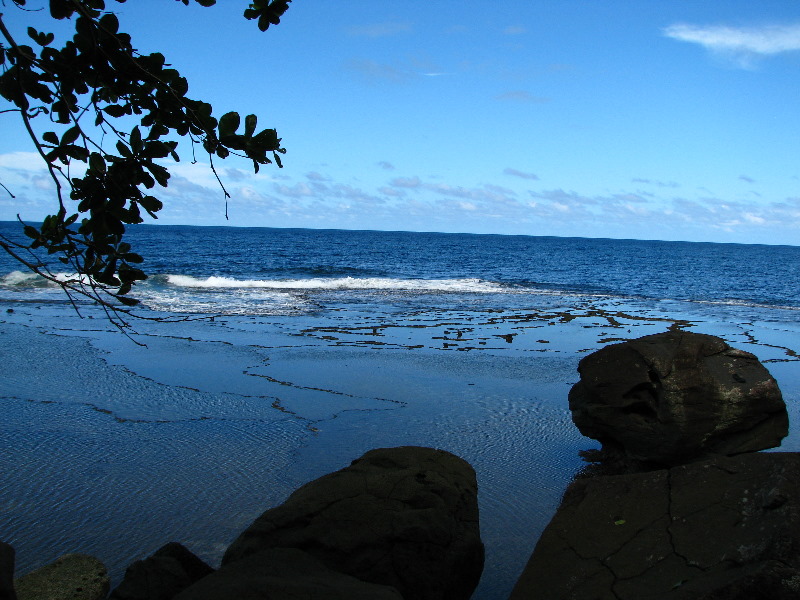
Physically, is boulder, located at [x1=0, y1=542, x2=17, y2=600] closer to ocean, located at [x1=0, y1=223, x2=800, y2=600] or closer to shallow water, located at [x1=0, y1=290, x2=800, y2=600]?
ocean, located at [x1=0, y1=223, x2=800, y2=600]

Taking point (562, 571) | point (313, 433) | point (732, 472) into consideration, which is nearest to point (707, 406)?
point (732, 472)

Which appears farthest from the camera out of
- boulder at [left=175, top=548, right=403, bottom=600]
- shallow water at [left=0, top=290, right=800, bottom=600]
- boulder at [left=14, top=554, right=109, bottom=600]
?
shallow water at [left=0, top=290, right=800, bottom=600]

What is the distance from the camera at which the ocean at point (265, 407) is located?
5.46 metres

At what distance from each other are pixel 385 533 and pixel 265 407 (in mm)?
5293

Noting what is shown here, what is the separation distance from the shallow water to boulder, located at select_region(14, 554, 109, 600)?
55cm

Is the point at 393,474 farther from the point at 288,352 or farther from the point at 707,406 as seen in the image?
the point at 288,352

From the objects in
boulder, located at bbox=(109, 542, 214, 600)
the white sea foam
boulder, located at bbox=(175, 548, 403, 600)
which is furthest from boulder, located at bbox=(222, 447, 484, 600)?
the white sea foam

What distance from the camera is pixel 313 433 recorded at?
778 centimetres

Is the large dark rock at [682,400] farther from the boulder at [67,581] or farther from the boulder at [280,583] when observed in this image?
the boulder at [67,581]

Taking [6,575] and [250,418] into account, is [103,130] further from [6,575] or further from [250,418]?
[250,418]

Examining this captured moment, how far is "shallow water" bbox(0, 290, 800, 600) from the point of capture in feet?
17.7

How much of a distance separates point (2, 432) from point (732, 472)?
284 inches

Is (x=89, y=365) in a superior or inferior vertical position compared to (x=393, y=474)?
inferior

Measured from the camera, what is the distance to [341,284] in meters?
32.0
